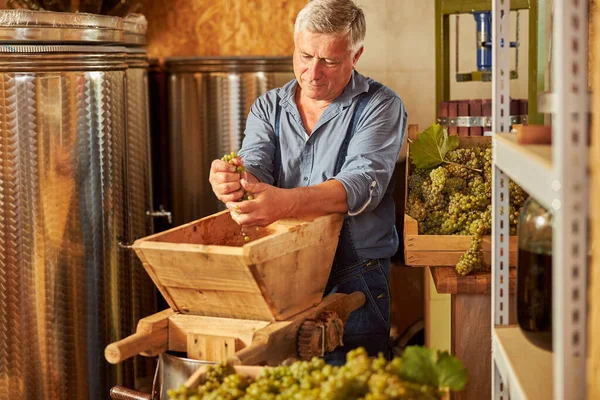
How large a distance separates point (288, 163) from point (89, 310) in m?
1.41

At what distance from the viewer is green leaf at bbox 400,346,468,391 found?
1650 millimetres

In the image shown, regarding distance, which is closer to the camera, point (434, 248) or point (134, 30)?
point (434, 248)

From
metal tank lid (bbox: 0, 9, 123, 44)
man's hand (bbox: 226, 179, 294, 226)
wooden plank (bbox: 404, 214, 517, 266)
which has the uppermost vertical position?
metal tank lid (bbox: 0, 9, 123, 44)

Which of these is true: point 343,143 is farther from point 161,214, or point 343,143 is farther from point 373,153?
point 161,214

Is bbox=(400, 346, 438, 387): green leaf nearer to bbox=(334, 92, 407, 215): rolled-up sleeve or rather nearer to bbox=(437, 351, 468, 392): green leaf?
bbox=(437, 351, 468, 392): green leaf

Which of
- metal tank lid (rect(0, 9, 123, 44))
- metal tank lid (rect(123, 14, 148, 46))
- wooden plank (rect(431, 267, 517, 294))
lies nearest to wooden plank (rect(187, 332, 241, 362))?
wooden plank (rect(431, 267, 517, 294))

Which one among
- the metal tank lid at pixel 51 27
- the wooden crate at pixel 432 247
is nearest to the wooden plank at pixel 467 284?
the wooden crate at pixel 432 247

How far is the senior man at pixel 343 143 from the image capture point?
2.77 metres

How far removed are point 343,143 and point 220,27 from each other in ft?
8.21

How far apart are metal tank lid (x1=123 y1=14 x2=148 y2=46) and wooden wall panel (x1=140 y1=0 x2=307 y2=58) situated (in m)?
0.66

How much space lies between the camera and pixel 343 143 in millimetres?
2859

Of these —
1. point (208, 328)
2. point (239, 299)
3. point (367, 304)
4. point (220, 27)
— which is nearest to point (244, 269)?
point (239, 299)

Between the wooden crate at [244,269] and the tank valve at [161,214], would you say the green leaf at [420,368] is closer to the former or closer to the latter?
the wooden crate at [244,269]

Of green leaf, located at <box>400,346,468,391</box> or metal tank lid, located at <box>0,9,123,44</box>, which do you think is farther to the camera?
metal tank lid, located at <box>0,9,123,44</box>
